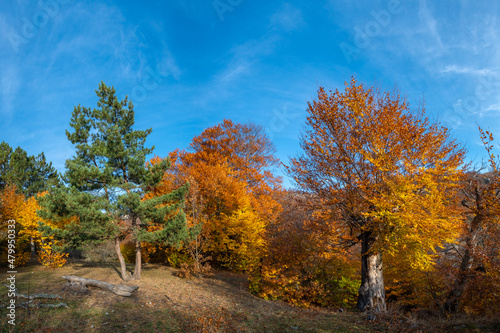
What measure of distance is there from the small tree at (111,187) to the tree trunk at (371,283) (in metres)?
8.84

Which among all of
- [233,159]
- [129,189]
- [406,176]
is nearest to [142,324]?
[129,189]

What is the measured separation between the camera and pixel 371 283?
416 inches

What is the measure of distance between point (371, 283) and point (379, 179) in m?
4.36

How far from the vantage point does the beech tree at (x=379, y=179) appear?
884cm

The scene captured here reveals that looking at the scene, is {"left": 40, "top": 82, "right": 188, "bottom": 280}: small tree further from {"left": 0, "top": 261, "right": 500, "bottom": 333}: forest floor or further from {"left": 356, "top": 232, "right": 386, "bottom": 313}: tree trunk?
{"left": 356, "top": 232, "right": 386, "bottom": 313}: tree trunk

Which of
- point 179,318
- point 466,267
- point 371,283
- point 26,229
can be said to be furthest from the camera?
point 26,229

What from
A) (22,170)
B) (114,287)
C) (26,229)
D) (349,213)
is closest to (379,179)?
(349,213)

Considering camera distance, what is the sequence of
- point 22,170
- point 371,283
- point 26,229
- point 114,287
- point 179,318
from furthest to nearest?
point 22,170, point 26,229, point 371,283, point 114,287, point 179,318

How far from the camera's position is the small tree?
37.7 feet

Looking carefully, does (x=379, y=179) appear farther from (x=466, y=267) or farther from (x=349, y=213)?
(x=466, y=267)

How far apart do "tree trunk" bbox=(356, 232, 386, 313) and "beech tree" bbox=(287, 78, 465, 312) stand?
37mm

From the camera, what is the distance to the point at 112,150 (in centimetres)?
1310

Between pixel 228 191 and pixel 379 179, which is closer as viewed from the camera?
pixel 379 179

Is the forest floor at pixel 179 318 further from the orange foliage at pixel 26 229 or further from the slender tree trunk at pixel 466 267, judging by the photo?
the orange foliage at pixel 26 229
